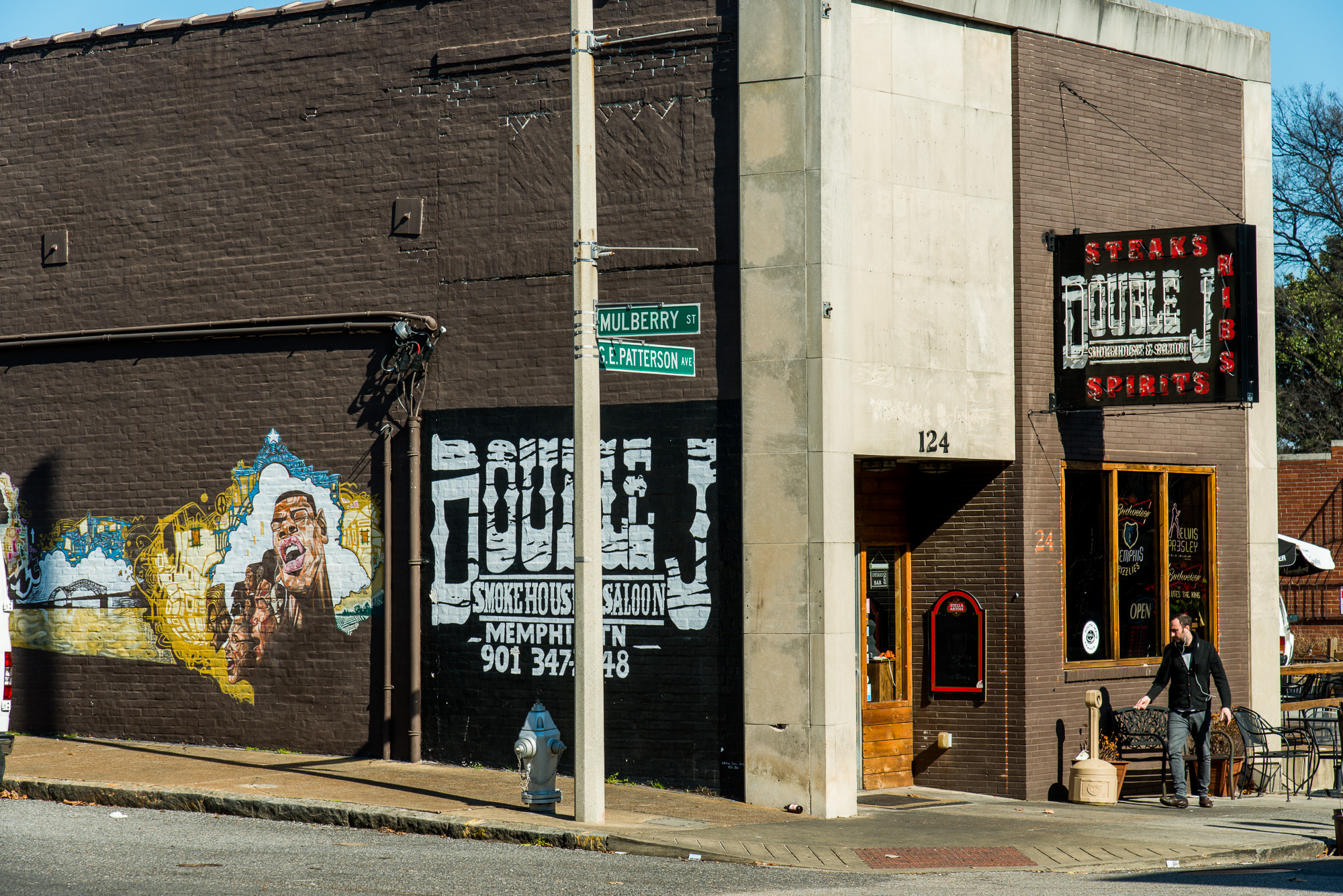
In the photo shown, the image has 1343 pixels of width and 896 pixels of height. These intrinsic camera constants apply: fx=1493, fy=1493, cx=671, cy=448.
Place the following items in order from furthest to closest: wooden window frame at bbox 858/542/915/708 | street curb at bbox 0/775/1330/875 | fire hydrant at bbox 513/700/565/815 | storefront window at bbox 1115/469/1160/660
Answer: storefront window at bbox 1115/469/1160/660 < wooden window frame at bbox 858/542/915/708 < fire hydrant at bbox 513/700/565/815 < street curb at bbox 0/775/1330/875

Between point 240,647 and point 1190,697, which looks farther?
point 240,647

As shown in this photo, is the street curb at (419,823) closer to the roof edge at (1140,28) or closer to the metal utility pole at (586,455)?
the metal utility pole at (586,455)

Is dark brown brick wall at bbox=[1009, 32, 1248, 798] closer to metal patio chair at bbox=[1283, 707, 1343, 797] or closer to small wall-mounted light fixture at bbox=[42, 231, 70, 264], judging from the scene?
metal patio chair at bbox=[1283, 707, 1343, 797]

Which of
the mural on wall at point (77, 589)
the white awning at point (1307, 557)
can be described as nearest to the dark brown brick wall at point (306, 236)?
the mural on wall at point (77, 589)

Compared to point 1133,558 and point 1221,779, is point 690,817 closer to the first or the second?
point 1133,558

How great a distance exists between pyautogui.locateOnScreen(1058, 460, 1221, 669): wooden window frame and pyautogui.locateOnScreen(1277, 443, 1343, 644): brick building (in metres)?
13.1

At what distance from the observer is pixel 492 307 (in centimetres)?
1384

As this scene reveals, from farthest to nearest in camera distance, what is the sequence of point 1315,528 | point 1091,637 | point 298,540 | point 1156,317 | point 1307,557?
1. point 1315,528
2. point 1307,557
3. point 1091,637
4. point 298,540
5. point 1156,317

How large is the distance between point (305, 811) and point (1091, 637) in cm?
765

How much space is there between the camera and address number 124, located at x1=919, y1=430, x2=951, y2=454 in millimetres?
13383

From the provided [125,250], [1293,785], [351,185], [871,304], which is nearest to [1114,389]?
[871,304]

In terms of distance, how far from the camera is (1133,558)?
49.1 feet

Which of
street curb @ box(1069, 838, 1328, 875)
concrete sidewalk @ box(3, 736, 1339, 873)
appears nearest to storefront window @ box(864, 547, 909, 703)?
concrete sidewalk @ box(3, 736, 1339, 873)

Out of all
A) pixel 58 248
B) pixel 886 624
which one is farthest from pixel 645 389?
pixel 58 248
